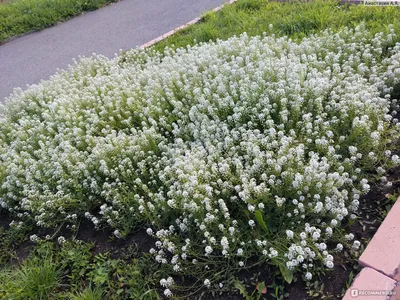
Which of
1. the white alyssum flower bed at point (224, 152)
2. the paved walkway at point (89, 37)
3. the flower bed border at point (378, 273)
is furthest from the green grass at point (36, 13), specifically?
the flower bed border at point (378, 273)

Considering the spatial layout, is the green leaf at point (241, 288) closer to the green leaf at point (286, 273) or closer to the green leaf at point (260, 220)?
the green leaf at point (286, 273)

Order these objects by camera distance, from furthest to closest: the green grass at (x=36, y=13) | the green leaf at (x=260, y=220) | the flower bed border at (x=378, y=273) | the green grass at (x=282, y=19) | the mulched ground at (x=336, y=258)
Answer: the green grass at (x=36, y=13) → the green grass at (x=282, y=19) → the green leaf at (x=260, y=220) → the mulched ground at (x=336, y=258) → the flower bed border at (x=378, y=273)

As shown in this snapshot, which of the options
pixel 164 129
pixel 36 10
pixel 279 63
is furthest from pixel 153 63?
pixel 36 10

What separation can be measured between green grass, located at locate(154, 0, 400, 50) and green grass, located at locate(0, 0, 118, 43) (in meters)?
4.64

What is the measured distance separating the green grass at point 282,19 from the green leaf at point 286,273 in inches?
146

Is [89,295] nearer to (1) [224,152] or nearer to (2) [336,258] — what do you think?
(1) [224,152]

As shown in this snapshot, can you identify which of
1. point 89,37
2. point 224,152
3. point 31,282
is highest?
point 89,37

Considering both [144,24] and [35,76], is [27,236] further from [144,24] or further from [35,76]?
[144,24]

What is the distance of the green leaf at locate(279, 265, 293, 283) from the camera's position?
270 centimetres

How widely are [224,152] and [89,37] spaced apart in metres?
6.57

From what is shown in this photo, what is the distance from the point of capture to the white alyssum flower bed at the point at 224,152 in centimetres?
291

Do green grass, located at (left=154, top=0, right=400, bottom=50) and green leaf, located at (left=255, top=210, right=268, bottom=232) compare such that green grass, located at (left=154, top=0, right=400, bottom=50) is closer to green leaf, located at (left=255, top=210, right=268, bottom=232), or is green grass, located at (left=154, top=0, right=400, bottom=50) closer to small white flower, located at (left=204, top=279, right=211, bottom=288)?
green leaf, located at (left=255, top=210, right=268, bottom=232)

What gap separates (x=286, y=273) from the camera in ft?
8.90

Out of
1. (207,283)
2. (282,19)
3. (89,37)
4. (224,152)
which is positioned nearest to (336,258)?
(207,283)
